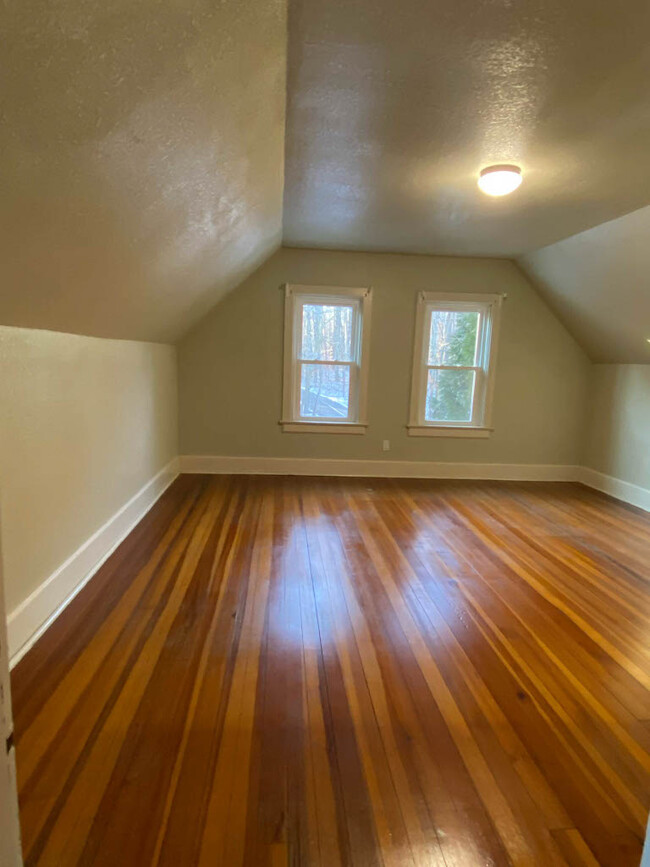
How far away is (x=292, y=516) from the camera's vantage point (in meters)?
3.74

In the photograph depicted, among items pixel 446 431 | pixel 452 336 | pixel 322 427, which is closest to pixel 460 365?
pixel 452 336

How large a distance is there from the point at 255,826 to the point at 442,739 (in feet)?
2.23

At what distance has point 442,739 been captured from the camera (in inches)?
61.1

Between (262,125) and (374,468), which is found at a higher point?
(262,125)

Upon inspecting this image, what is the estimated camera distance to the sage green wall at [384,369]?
479 cm

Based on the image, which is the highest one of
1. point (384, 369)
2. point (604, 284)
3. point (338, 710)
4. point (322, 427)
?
point (604, 284)

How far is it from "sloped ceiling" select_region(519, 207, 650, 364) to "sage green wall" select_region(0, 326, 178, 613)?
3.70 m

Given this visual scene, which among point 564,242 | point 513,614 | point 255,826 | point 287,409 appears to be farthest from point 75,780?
point 564,242

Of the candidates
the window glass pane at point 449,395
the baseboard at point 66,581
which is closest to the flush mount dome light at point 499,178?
the window glass pane at point 449,395

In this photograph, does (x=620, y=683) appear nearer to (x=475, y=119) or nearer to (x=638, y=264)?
(x=475, y=119)

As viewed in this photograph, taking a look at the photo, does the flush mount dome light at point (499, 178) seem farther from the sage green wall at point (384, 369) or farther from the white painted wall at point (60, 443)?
the white painted wall at point (60, 443)

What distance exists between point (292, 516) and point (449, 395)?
2.47 metres

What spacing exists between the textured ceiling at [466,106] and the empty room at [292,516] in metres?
0.01

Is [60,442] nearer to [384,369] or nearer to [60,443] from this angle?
[60,443]
